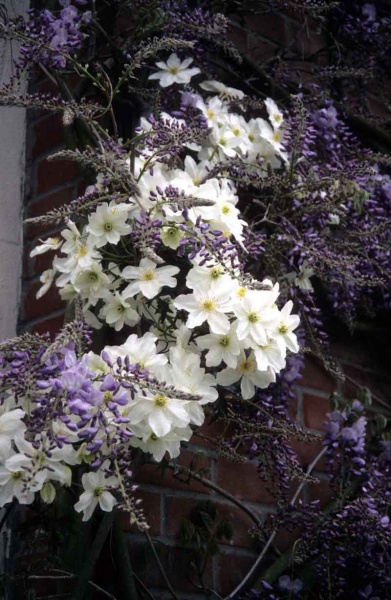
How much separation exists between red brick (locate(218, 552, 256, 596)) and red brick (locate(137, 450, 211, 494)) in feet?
0.48

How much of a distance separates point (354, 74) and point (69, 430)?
125cm

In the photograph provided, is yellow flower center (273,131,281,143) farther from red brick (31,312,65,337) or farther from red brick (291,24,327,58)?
red brick (31,312,65,337)

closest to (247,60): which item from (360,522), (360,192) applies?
(360,192)

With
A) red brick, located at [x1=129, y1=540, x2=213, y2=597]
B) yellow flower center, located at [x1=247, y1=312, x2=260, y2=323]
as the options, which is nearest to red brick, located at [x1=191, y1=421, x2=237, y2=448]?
red brick, located at [x1=129, y1=540, x2=213, y2=597]

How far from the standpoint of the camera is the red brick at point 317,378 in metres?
2.12

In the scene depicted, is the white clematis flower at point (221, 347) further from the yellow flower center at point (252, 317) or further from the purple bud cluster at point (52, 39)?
the purple bud cluster at point (52, 39)

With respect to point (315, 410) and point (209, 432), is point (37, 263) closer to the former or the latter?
point (209, 432)

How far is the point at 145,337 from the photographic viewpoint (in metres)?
1.47

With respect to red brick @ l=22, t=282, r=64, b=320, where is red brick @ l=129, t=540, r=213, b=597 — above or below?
below

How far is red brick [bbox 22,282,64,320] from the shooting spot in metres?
1.91

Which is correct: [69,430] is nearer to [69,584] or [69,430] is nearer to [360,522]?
[69,584]

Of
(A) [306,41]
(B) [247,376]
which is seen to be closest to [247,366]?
(B) [247,376]

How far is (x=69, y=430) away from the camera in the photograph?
1377 millimetres

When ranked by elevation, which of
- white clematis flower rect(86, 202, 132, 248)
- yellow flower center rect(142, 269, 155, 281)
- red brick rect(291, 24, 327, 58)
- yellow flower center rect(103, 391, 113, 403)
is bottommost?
yellow flower center rect(103, 391, 113, 403)
